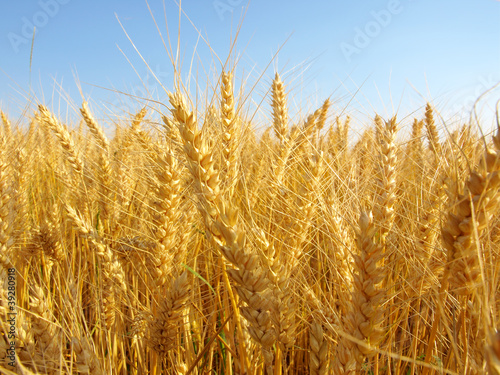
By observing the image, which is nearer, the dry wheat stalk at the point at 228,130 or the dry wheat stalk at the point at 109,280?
the dry wheat stalk at the point at 228,130

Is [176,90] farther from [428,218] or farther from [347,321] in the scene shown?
[428,218]

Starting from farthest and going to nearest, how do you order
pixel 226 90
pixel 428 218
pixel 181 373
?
1. pixel 226 90
2. pixel 428 218
3. pixel 181 373

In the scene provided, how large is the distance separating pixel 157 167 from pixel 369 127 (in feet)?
6.50

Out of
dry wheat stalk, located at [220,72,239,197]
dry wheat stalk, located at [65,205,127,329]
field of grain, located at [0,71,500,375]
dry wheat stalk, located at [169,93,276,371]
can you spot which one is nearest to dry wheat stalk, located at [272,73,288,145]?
field of grain, located at [0,71,500,375]

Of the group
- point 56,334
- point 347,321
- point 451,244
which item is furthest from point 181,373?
point 451,244

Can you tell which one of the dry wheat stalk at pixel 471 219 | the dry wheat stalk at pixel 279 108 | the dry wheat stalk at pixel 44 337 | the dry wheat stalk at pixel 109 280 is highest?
the dry wheat stalk at pixel 279 108

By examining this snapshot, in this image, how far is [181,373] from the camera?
4.46 feet

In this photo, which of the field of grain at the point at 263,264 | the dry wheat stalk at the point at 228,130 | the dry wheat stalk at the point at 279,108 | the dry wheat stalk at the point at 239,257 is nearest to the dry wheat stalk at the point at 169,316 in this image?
the field of grain at the point at 263,264

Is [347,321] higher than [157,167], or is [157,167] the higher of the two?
[157,167]

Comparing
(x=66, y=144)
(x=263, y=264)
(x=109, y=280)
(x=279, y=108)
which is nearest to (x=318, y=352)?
(x=263, y=264)

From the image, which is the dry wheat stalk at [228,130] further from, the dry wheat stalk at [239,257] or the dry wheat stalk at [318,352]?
the dry wheat stalk at [318,352]

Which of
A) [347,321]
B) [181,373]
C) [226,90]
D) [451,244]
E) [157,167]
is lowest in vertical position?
[181,373]

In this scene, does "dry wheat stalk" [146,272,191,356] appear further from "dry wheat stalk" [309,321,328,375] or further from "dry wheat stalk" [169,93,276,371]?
"dry wheat stalk" [309,321,328,375]

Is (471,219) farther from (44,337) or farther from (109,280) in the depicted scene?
(109,280)
